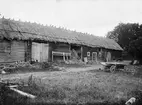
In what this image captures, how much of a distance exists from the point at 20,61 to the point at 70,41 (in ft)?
27.7

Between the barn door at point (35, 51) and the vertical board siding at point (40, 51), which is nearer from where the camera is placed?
the barn door at point (35, 51)

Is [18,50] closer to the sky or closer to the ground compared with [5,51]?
closer to the sky

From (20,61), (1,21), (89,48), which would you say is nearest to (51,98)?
(20,61)

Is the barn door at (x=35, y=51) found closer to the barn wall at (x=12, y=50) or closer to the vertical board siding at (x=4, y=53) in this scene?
the barn wall at (x=12, y=50)

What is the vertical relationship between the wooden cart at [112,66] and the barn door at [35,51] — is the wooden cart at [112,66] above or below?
below

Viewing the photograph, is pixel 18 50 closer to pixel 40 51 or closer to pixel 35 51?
pixel 35 51

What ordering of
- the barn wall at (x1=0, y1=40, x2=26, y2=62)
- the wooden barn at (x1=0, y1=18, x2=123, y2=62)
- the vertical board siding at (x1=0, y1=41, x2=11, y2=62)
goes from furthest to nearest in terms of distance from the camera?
the wooden barn at (x1=0, y1=18, x2=123, y2=62), the barn wall at (x1=0, y1=40, x2=26, y2=62), the vertical board siding at (x1=0, y1=41, x2=11, y2=62)

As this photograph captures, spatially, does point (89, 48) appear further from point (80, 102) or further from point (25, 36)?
point (80, 102)

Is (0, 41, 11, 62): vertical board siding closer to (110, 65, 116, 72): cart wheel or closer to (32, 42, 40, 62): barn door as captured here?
(32, 42, 40, 62): barn door

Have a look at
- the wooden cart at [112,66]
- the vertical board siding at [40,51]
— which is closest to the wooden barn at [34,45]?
the vertical board siding at [40,51]

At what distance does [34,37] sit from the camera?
63.7ft

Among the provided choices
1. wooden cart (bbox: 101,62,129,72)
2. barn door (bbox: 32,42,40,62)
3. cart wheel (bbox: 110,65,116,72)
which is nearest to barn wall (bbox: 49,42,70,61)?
barn door (bbox: 32,42,40,62)

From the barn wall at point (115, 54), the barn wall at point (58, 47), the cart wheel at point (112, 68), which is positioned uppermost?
the barn wall at point (58, 47)

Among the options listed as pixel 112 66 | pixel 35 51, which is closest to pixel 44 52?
pixel 35 51
